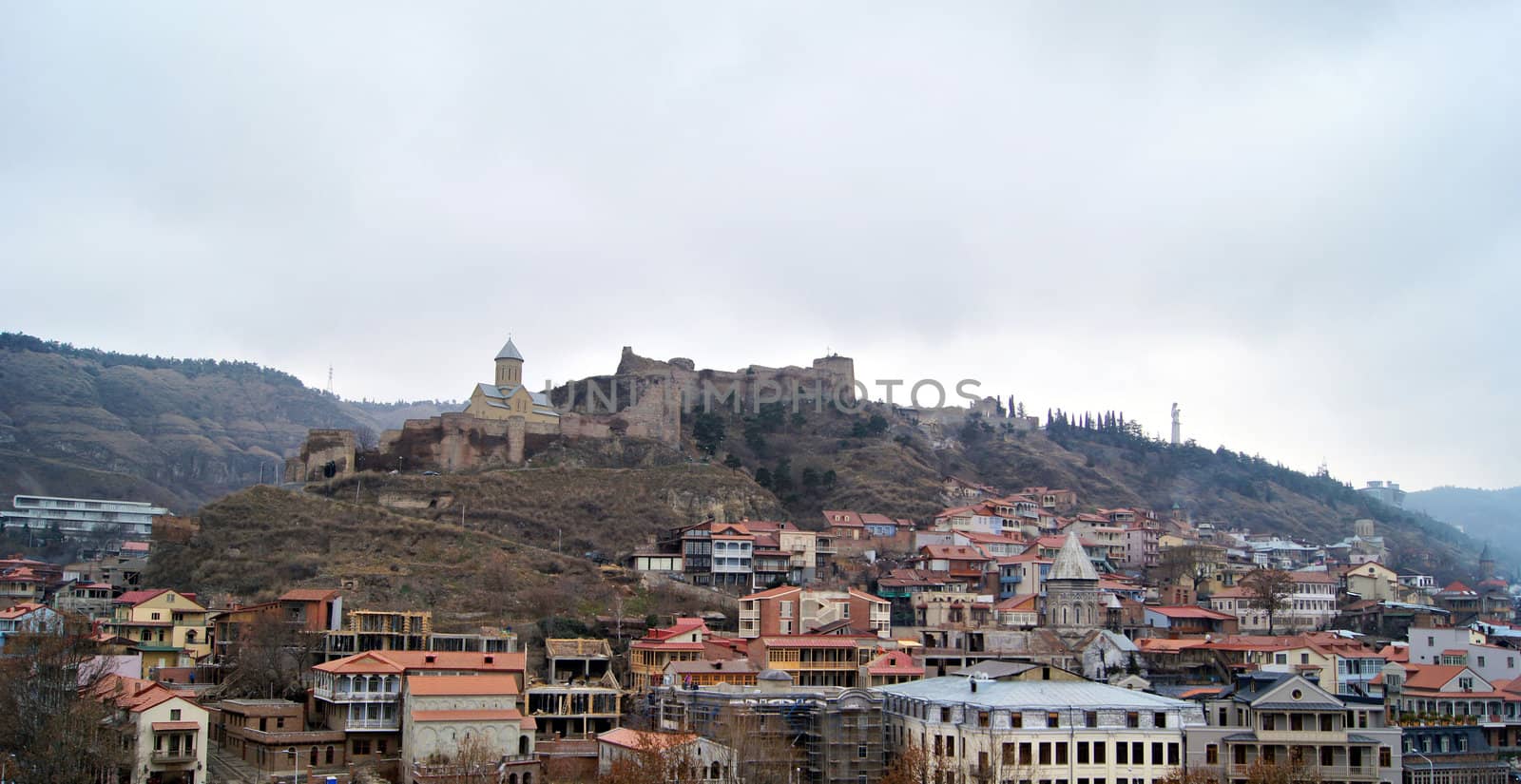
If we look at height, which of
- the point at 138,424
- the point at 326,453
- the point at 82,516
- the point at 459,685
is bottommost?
the point at 459,685

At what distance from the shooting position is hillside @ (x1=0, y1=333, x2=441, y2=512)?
118688mm

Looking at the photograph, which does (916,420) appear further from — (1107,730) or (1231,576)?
(1107,730)

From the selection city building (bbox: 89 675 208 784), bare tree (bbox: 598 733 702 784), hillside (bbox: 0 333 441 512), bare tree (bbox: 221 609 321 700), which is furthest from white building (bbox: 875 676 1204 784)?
hillside (bbox: 0 333 441 512)

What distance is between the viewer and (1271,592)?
61938 millimetres

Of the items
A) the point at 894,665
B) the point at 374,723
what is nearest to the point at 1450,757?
the point at 894,665

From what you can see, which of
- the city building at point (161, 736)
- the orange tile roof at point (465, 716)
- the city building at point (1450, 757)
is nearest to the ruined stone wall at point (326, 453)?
the city building at point (161, 736)

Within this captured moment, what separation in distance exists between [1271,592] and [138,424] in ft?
407

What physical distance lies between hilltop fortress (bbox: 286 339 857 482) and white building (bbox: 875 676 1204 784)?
119 ft

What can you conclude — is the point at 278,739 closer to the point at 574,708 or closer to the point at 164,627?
the point at 574,708

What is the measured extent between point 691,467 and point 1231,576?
2706 cm

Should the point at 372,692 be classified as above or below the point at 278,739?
above

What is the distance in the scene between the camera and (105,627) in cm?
5288

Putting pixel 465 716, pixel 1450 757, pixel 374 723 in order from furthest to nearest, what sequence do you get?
pixel 1450 757, pixel 374 723, pixel 465 716

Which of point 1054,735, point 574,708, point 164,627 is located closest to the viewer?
point 1054,735
